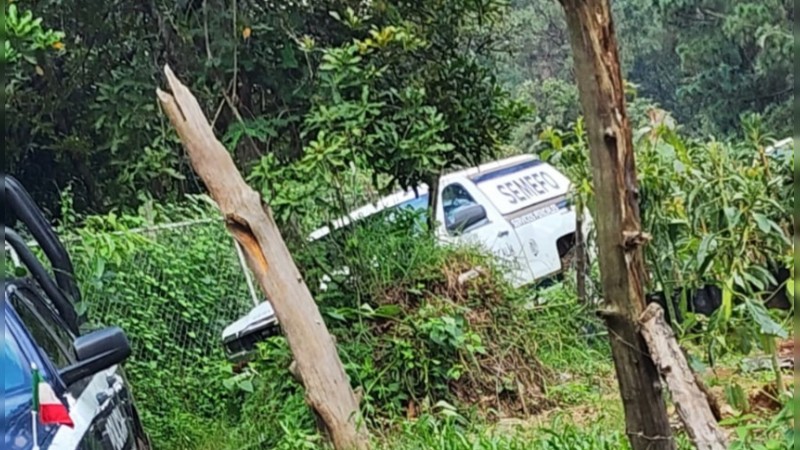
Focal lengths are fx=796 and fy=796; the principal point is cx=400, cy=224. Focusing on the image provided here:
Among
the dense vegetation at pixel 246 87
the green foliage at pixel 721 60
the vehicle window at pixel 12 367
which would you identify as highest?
the dense vegetation at pixel 246 87

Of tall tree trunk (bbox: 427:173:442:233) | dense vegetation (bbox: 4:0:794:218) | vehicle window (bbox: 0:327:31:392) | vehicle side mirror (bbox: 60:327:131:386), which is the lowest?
tall tree trunk (bbox: 427:173:442:233)

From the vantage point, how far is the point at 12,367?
221 centimetres

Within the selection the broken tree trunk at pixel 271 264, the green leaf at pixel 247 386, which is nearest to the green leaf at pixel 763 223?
the broken tree trunk at pixel 271 264

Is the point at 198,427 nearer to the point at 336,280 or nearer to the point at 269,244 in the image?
the point at 336,280

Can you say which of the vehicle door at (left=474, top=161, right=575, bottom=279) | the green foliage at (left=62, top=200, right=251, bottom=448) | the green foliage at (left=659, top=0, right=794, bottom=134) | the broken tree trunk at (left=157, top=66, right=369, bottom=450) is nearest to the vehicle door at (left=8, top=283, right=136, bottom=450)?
the broken tree trunk at (left=157, top=66, right=369, bottom=450)

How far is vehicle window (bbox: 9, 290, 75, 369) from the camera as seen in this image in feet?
8.59

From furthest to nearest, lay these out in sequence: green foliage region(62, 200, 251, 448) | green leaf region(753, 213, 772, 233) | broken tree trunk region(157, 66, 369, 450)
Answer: green foliage region(62, 200, 251, 448) → broken tree trunk region(157, 66, 369, 450) → green leaf region(753, 213, 772, 233)

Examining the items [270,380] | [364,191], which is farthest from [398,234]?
[270,380]

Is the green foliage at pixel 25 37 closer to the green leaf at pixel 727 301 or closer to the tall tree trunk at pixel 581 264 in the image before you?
the green leaf at pixel 727 301

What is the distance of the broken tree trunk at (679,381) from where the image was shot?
2.05 meters

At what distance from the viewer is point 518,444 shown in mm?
3221

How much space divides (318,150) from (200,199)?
157 centimetres

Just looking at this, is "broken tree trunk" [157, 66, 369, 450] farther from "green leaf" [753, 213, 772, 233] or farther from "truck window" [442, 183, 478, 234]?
"truck window" [442, 183, 478, 234]

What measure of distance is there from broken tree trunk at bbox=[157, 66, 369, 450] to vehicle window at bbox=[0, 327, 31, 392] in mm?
1395
